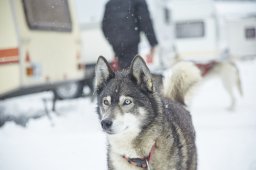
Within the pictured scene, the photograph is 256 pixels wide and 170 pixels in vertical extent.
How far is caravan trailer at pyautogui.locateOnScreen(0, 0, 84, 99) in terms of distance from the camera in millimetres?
6316

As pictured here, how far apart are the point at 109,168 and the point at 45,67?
13.8 ft

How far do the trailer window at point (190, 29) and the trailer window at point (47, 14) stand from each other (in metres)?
9.64

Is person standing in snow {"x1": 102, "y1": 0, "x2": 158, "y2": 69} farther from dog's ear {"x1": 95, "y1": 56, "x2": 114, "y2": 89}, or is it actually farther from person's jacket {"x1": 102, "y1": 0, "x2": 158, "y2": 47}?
dog's ear {"x1": 95, "y1": 56, "x2": 114, "y2": 89}

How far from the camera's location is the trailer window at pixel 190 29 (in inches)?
667

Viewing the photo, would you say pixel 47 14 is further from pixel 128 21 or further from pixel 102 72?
pixel 102 72

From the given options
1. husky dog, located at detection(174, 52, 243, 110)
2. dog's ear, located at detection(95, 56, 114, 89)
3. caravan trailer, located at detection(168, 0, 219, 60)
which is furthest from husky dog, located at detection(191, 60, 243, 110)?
caravan trailer, located at detection(168, 0, 219, 60)

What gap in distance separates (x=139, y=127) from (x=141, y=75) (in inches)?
13.1

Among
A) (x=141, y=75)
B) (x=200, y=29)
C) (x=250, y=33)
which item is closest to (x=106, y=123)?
(x=141, y=75)

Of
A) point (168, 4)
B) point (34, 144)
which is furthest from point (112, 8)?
point (168, 4)

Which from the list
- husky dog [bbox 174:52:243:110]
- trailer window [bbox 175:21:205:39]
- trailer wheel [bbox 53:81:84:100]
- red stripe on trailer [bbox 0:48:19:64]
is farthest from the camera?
trailer window [bbox 175:21:205:39]

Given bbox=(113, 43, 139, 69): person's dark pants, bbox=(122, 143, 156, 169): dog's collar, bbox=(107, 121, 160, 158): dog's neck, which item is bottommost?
bbox=(122, 143, 156, 169): dog's collar

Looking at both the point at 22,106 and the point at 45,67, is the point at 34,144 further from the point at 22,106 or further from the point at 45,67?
the point at 22,106

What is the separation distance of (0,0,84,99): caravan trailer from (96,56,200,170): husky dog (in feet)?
11.7

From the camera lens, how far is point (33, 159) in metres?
4.60
